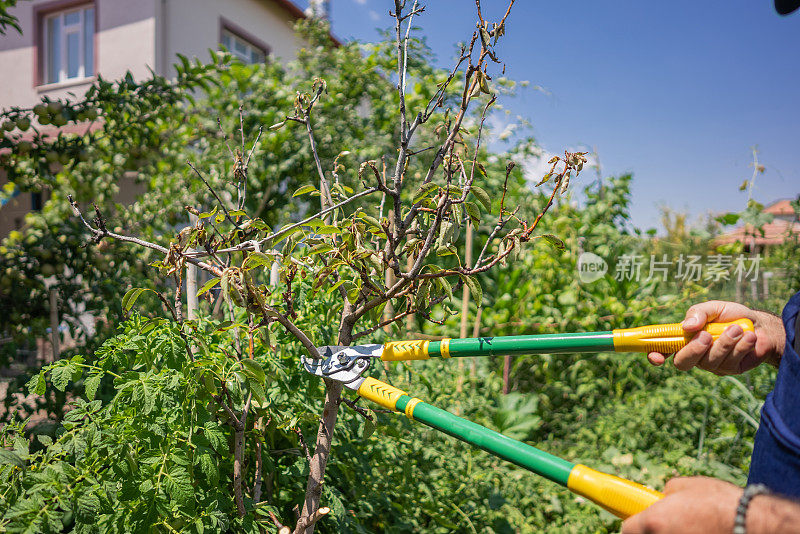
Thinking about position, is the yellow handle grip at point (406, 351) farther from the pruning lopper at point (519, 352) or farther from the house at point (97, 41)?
the house at point (97, 41)

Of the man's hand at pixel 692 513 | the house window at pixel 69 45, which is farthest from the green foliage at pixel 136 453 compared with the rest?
the house window at pixel 69 45

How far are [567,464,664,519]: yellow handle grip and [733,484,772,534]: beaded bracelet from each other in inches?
5.3

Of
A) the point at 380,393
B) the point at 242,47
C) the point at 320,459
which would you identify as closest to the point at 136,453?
the point at 320,459

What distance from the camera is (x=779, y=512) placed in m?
0.69

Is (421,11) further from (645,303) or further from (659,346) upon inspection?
(645,303)

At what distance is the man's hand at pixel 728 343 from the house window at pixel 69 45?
974 cm

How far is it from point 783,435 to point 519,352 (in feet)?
1.71

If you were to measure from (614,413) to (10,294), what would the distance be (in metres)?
3.85

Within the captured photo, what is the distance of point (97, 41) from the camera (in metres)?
Answer: 8.20

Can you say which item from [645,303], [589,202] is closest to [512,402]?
[645,303]

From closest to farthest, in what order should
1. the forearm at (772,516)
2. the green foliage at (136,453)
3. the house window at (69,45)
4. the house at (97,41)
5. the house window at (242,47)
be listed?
the forearm at (772,516) → the green foliage at (136,453) → the house at (97,41) → the house window at (69,45) → the house window at (242,47)

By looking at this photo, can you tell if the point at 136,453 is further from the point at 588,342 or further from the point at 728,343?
the point at 728,343

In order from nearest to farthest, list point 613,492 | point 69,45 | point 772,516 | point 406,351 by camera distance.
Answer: point 772,516
point 613,492
point 406,351
point 69,45

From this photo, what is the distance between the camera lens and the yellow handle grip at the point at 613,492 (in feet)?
2.74
